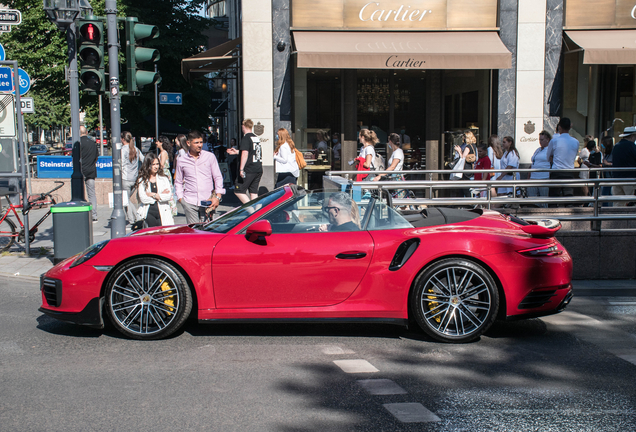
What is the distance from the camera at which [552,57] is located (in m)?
15.4

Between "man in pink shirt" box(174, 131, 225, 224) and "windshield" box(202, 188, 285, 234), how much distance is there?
9.38 ft

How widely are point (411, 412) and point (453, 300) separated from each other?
169cm

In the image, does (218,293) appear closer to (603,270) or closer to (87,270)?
(87,270)

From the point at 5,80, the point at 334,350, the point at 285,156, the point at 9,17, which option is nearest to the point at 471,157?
the point at 285,156

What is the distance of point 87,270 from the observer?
5406 millimetres

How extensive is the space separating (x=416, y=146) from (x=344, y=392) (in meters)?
13.0

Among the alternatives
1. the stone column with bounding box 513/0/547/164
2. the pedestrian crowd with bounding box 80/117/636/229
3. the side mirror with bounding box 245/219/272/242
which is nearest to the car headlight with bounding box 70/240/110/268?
the side mirror with bounding box 245/219/272/242

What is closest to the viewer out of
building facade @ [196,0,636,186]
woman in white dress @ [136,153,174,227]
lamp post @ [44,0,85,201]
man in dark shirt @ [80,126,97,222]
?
woman in white dress @ [136,153,174,227]

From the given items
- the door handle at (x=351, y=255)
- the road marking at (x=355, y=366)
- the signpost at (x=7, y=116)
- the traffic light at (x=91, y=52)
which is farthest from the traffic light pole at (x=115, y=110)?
the road marking at (x=355, y=366)

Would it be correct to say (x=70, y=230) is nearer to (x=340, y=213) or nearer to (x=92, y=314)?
(x=92, y=314)

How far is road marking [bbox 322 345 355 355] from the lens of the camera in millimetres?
5172

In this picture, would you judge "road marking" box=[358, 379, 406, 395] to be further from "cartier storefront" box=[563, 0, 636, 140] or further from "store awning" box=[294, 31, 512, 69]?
"cartier storefront" box=[563, 0, 636, 140]

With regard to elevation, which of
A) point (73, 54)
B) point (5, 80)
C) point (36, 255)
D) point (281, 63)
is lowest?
point (36, 255)

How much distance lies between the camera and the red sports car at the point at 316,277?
5316 mm
